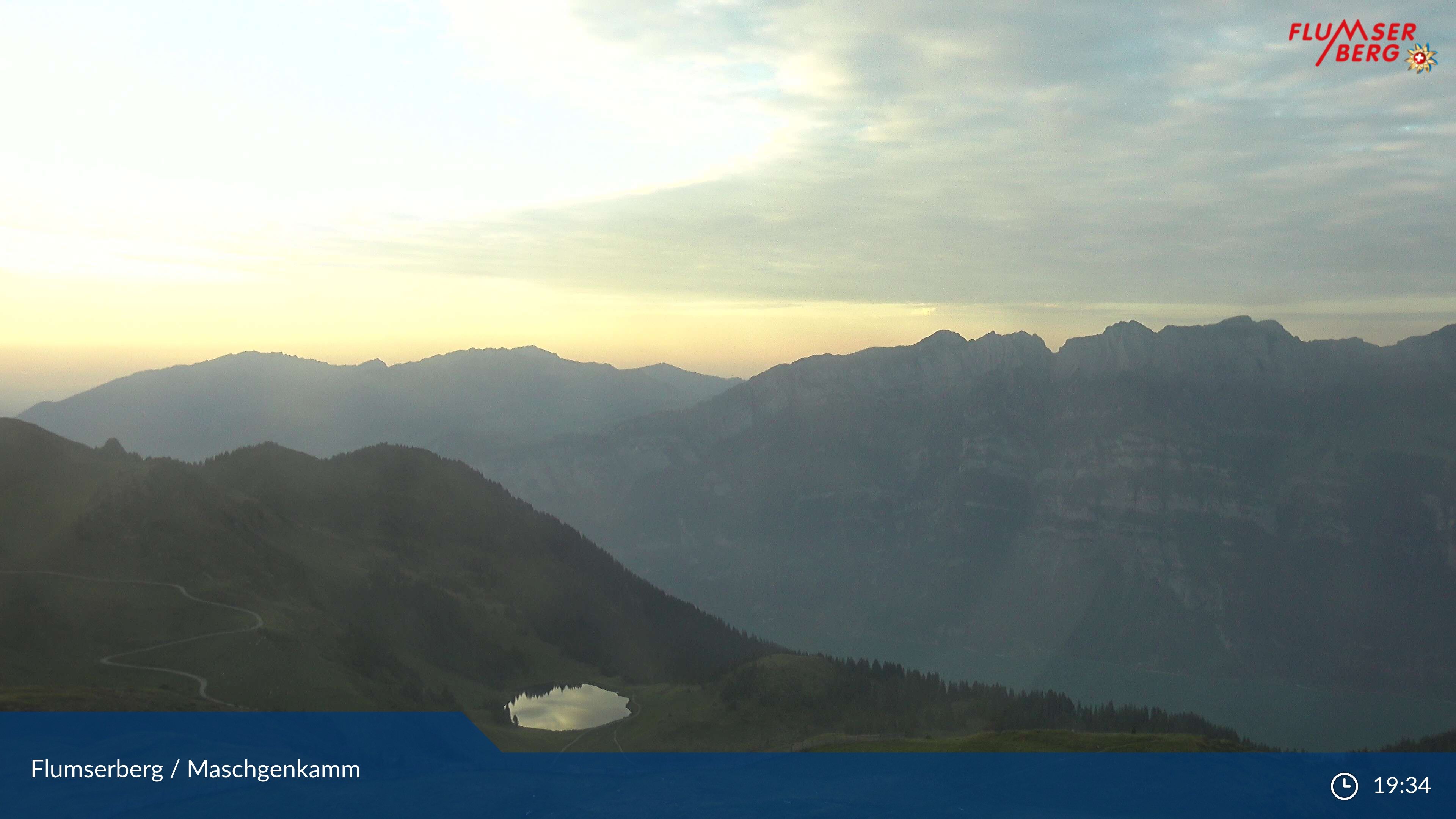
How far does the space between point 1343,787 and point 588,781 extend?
7651 cm

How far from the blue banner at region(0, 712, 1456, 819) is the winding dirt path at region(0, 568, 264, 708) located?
45.8 feet

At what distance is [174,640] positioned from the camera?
132 m

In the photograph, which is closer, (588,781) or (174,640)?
(588,781)

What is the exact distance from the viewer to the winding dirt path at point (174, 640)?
119 meters

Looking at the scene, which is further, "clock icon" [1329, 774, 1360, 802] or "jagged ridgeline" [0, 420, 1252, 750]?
"jagged ridgeline" [0, 420, 1252, 750]

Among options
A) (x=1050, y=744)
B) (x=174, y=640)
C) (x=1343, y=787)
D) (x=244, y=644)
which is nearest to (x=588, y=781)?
(x=1050, y=744)

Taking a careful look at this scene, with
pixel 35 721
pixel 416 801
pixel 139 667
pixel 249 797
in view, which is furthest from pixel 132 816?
pixel 139 667

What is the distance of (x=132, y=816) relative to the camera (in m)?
58.0

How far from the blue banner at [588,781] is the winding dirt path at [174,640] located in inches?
550

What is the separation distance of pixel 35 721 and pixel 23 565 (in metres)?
86.2

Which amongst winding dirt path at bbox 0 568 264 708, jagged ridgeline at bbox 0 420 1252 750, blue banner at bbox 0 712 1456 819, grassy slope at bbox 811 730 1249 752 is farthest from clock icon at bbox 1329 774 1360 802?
winding dirt path at bbox 0 568 264 708

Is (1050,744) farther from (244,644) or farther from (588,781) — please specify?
(244,644)

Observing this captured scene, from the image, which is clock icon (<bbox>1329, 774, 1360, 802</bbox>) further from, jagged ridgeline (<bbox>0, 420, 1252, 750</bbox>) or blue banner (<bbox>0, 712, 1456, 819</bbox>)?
jagged ridgeline (<bbox>0, 420, 1252, 750</bbox>)

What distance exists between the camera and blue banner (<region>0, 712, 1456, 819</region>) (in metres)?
63.8
